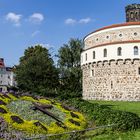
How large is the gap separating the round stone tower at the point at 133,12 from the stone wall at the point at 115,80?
1916cm

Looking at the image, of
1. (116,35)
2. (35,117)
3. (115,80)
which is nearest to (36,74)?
(115,80)

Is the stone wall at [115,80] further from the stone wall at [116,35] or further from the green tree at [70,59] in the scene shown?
the green tree at [70,59]

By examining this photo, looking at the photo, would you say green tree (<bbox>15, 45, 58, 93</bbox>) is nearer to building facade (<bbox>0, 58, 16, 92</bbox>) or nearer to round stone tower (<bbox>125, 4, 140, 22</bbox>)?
round stone tower (<bbox>125, 4, 140, 22</bbox>)

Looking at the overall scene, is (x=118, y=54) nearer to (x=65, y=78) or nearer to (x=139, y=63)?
(x=139, y=63)

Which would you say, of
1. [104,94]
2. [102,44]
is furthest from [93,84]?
[102,44]

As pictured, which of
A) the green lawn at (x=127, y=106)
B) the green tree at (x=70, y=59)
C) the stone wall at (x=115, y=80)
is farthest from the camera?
the green tree at (x=70, y=59)

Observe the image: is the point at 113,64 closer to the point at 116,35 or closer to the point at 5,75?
the point at 116,35

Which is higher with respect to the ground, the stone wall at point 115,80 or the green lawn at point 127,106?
the stone wall at point 115,80

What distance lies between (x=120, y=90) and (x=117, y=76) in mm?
1954

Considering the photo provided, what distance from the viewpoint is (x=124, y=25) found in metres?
51.2

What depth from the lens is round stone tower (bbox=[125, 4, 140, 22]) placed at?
6656cm

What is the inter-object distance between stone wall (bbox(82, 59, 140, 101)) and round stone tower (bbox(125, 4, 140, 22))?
1916cm

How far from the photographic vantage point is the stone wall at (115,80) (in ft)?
A: 156

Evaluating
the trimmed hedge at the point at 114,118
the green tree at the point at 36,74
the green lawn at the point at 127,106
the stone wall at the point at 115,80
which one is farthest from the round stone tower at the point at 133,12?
the trimmed hedge at the point at 114,118
